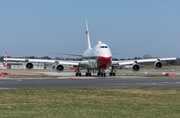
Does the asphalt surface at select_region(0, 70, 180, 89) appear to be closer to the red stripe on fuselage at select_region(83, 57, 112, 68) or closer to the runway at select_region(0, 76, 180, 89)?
the runway at select_region(0, 76, 180, 89)

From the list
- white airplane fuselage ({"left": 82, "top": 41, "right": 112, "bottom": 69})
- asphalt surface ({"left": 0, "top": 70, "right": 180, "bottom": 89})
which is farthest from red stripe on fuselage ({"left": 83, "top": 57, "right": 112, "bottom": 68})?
asphalt surface ({"left": 0, "top": 70, "right": 180, "bottom": 89})

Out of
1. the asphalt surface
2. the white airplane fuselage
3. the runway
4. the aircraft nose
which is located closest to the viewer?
the runway

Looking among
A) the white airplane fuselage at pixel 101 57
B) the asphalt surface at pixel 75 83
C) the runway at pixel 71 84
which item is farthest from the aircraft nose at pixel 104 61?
→ the runway at pixel 71 84

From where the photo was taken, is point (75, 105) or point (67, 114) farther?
point (75, 105)

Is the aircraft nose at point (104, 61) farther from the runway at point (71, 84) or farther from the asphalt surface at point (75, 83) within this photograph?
the runway at point (71, 84)

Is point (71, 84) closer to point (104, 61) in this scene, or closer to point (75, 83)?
point (75, 83)

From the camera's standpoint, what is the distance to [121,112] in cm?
1334

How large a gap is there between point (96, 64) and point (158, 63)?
1180 cm

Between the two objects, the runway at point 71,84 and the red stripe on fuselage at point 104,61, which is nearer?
the runway at point 71,84

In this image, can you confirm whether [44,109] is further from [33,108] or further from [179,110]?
[179,110]

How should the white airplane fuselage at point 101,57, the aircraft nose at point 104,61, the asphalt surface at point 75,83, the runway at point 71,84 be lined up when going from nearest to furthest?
the runway at point 71,84, the asphalt surface at point 75,83, the aircraft nose at point 104,61, the white airplane fuselage at point 101,57

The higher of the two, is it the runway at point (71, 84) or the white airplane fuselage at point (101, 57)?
the white airplane fuselage at point (101, 57)

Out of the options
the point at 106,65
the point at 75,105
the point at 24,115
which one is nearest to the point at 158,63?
the point at 106,65

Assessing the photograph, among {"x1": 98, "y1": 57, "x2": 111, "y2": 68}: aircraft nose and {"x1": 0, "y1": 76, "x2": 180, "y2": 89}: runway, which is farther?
{"x1": 98, "y1": 57, "x2": 111, "y2": 68}: aircraft nose
